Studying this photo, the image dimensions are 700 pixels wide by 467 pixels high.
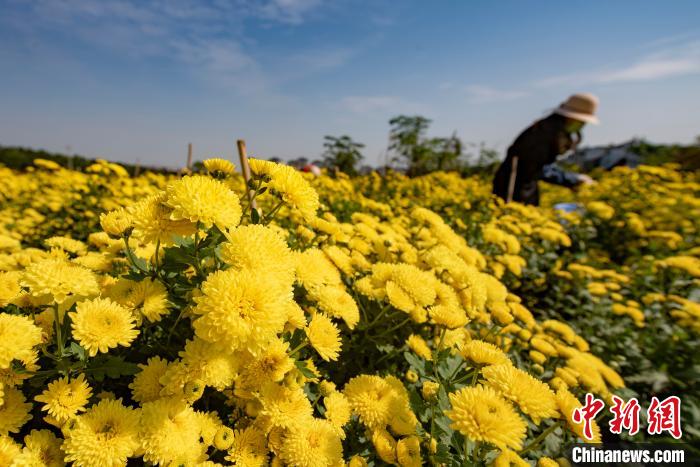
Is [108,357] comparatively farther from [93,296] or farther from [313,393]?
[313,393]

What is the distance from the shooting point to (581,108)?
17.6 ft

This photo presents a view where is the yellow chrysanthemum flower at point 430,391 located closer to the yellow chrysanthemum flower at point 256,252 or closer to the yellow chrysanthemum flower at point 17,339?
the yellow chrysanthemum flower at point 256,252

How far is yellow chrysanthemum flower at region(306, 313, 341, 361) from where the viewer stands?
3.78 ft

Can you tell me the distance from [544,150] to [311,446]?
5744mm

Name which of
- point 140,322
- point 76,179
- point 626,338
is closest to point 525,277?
point 626,338

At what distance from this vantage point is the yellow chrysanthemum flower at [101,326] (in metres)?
0.90

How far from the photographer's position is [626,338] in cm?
282

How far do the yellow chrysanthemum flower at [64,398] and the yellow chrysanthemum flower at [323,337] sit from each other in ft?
1.94

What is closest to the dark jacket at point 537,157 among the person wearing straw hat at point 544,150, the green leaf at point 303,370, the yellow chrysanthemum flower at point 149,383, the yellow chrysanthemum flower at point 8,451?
the person wearing straw hat at point 544,150

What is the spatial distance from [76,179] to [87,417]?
16.1 ft

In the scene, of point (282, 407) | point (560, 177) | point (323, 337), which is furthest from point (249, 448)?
point (560, 177)

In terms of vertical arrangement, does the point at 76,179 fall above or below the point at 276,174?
below

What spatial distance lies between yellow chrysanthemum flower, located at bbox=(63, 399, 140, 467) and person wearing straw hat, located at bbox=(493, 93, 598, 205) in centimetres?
553

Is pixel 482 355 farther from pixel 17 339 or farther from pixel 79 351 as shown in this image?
pixel 17 339
